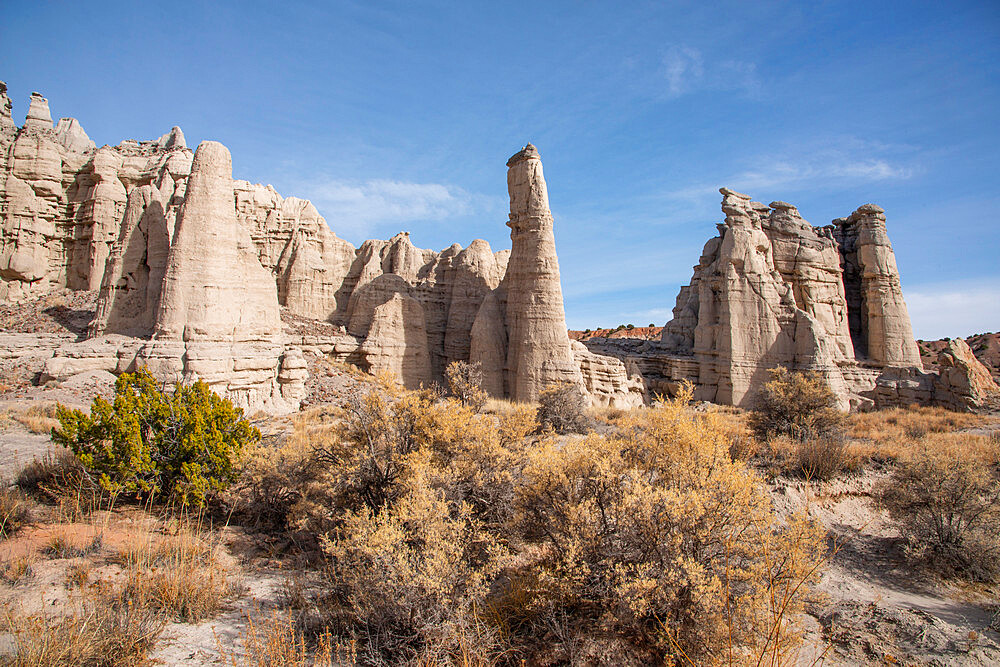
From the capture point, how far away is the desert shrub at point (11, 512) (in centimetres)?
614

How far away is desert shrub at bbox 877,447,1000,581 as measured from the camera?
696 centimetres

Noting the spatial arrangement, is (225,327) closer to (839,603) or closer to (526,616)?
(526,616)

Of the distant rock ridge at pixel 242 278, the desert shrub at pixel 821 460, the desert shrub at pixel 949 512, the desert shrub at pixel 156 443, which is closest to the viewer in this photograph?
the desert shrub at pixel 949 512

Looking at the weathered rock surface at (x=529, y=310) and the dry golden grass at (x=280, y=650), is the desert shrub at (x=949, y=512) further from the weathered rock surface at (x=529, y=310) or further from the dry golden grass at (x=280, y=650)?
the weathered rock surface at (x=529, y=310)

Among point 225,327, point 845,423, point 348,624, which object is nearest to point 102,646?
point 348,624

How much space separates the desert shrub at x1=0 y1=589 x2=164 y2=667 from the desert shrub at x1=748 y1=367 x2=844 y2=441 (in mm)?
13885

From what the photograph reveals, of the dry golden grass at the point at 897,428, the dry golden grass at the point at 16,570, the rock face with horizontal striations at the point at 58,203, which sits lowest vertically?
the dry golden grass at the point at 16,570

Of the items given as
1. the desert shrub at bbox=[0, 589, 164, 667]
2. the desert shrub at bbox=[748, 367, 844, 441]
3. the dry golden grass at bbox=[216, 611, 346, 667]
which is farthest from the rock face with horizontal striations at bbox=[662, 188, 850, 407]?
the desert shrub at bbox=[0, 589, 164, 667]

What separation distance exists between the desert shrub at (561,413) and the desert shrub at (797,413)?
5197 millimetres

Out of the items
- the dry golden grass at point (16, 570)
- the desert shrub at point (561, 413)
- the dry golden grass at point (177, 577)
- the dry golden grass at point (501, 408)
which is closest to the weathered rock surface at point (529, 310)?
the dry golden grass at point (501, 408)

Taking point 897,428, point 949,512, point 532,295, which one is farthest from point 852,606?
point 532,295

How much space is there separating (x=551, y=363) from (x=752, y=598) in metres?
15.6

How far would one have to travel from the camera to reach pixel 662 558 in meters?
4.78

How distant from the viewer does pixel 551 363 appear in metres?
20.0
